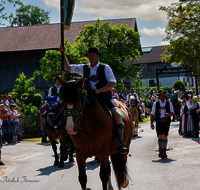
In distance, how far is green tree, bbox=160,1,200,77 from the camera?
2525 centimetres

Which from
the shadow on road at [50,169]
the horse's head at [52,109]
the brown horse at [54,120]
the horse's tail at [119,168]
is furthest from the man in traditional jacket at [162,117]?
the horse's tail at [119,168]

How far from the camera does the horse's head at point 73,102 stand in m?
4.82

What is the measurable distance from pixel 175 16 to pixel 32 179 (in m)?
21.7

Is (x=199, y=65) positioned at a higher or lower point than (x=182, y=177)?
higher

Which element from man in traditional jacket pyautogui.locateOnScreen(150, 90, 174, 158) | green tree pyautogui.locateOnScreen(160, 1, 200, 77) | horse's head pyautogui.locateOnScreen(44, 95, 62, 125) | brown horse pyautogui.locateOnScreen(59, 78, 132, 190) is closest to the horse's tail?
brown horse pyautogui.locateOnScreen(59, 78, 132, 190)

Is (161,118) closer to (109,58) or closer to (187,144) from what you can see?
(187,144)

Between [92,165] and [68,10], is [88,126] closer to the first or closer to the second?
[68,10]

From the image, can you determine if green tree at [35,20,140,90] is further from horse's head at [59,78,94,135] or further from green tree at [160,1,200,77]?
horse's head at [59,78,94,135]

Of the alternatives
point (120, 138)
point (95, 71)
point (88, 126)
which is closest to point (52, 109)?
point (95, 71)

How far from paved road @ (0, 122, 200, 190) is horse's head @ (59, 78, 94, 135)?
2.57 metres

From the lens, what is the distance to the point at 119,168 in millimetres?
6742

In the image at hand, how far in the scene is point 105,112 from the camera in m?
5.86

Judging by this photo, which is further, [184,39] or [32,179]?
[184,39]

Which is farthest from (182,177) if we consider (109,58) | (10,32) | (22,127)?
(10,32)
